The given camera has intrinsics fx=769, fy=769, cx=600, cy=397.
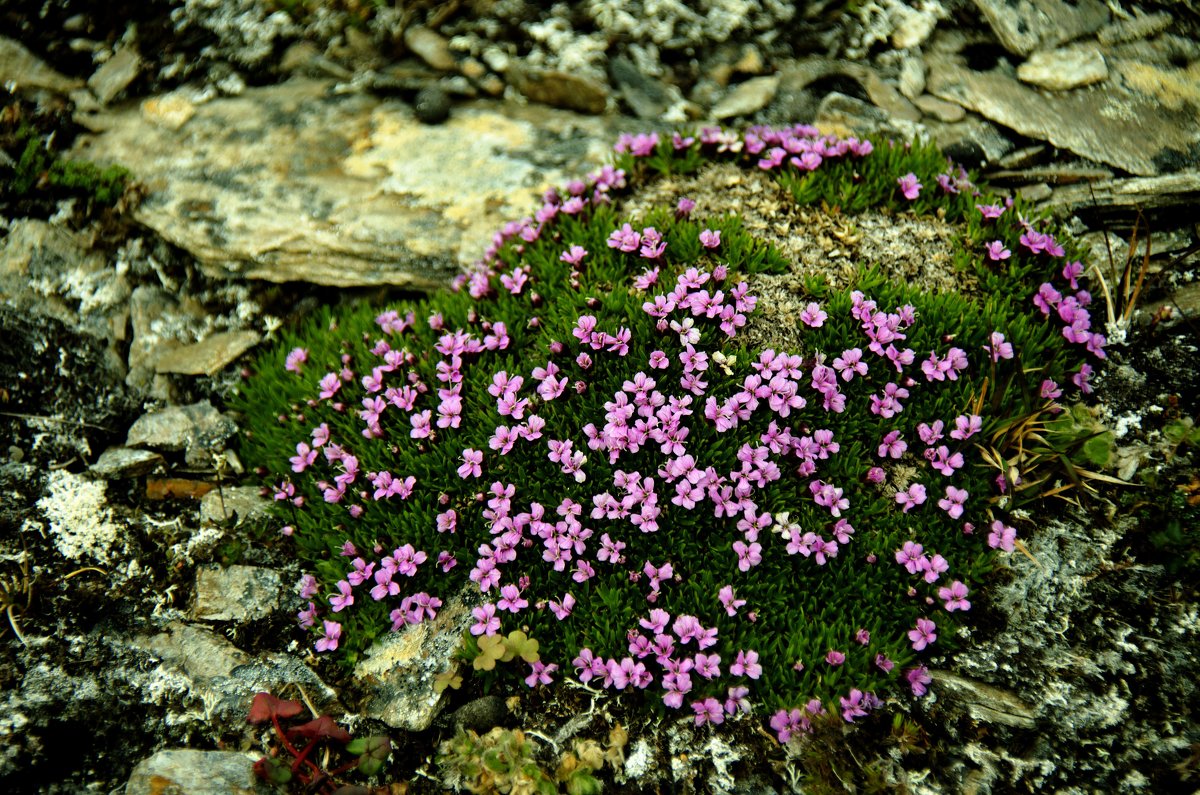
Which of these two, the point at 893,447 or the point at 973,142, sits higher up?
the point at 973,142

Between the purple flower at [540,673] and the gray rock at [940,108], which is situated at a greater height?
the gray rock at [940,108]

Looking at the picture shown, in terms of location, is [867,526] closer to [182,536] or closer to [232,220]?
[182,536]

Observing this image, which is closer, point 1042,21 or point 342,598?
point 342,598

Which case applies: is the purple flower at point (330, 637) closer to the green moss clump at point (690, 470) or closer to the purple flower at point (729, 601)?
the green moss clump at point (690, 470)

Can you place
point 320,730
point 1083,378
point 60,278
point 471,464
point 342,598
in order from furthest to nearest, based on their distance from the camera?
1. point 60,278
2. point 1083,378
3. point 471,464
4. point 342,598
5. point 320,730

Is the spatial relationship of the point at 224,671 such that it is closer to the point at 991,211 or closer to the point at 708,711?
the point at 708,711

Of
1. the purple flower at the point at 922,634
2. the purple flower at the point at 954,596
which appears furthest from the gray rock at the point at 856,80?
the purple flower at the point at 922,634

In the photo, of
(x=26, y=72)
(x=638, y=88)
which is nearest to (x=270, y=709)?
(x=638, y=88)
